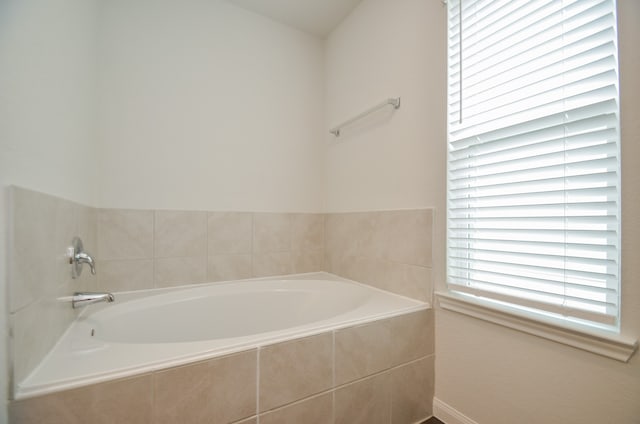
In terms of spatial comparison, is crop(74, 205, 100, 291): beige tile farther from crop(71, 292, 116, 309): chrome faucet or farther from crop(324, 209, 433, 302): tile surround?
crop(324, 209, 433, 302): tile surround

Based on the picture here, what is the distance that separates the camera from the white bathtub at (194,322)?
0.69m

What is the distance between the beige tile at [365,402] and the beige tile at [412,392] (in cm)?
4

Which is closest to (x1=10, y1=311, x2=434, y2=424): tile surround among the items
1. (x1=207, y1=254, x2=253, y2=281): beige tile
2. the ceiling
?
(x1=207, y1=254, x2=253, y2=281): beige tile

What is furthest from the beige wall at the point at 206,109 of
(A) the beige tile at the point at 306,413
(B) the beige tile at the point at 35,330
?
(A) the beige tile at the point at 306,413

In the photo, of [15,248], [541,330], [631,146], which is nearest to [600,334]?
[541,330]

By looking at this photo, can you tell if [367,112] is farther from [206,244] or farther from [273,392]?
[273,392]

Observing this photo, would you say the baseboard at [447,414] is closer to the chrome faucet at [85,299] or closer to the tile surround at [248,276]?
the tile surround at [248,276]

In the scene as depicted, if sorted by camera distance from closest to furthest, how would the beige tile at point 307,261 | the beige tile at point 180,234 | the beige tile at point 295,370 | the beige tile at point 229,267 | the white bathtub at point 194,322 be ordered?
the white bathtub at point 194,322 → the beige tile at point 295,370 → the beige tile at point 180,234 → the beige tile at point 229,267 → the beige tile at point 307,261

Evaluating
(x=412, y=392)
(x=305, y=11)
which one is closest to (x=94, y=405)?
(x=412, y=392)

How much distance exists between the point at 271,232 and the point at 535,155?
1522 millimetres

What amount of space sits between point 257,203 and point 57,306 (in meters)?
1.15

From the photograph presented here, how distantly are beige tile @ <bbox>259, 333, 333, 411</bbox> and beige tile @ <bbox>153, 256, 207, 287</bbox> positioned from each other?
987 mm

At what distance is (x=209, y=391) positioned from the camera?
759mm

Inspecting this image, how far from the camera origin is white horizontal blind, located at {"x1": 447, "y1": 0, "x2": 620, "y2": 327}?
76cm
